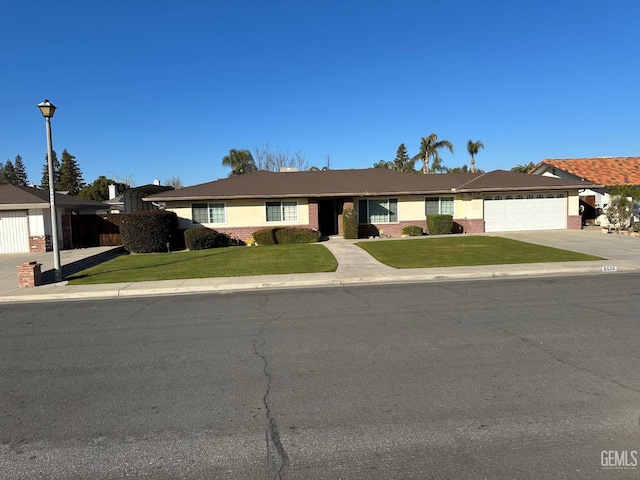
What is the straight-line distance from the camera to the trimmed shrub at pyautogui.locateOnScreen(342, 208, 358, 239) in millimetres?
24828

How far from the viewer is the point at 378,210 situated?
87.6 ft

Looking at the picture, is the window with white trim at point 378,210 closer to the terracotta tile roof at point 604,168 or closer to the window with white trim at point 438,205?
the window with white trim at point 438,205

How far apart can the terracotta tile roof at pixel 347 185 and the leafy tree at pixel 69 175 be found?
6622 centimetres

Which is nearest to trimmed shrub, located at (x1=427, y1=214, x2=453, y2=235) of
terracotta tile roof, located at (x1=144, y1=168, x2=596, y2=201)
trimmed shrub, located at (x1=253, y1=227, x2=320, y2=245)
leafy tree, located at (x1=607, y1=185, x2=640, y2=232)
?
terracotta tile roof, located at (x1=144, y1=168, x2=596, y2=201)

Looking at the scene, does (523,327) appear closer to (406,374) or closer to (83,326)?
(406,374)

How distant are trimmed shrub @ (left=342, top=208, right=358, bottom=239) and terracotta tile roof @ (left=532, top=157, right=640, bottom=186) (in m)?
17.8

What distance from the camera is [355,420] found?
4.07 m

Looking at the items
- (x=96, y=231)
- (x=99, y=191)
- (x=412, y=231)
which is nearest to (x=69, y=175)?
(x=99, y=191)

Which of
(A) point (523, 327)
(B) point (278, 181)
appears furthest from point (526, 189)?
(A) point (523, 327)

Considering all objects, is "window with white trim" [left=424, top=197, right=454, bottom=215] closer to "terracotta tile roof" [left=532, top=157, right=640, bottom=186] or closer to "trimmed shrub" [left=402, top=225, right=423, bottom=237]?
"trimmed shrub" [left=402, top=225, right=423, bottom=237]

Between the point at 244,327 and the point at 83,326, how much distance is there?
10.4 ft

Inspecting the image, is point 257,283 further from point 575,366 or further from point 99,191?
point 99,191

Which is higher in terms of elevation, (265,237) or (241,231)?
(241,231)

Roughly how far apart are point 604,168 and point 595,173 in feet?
5.83
